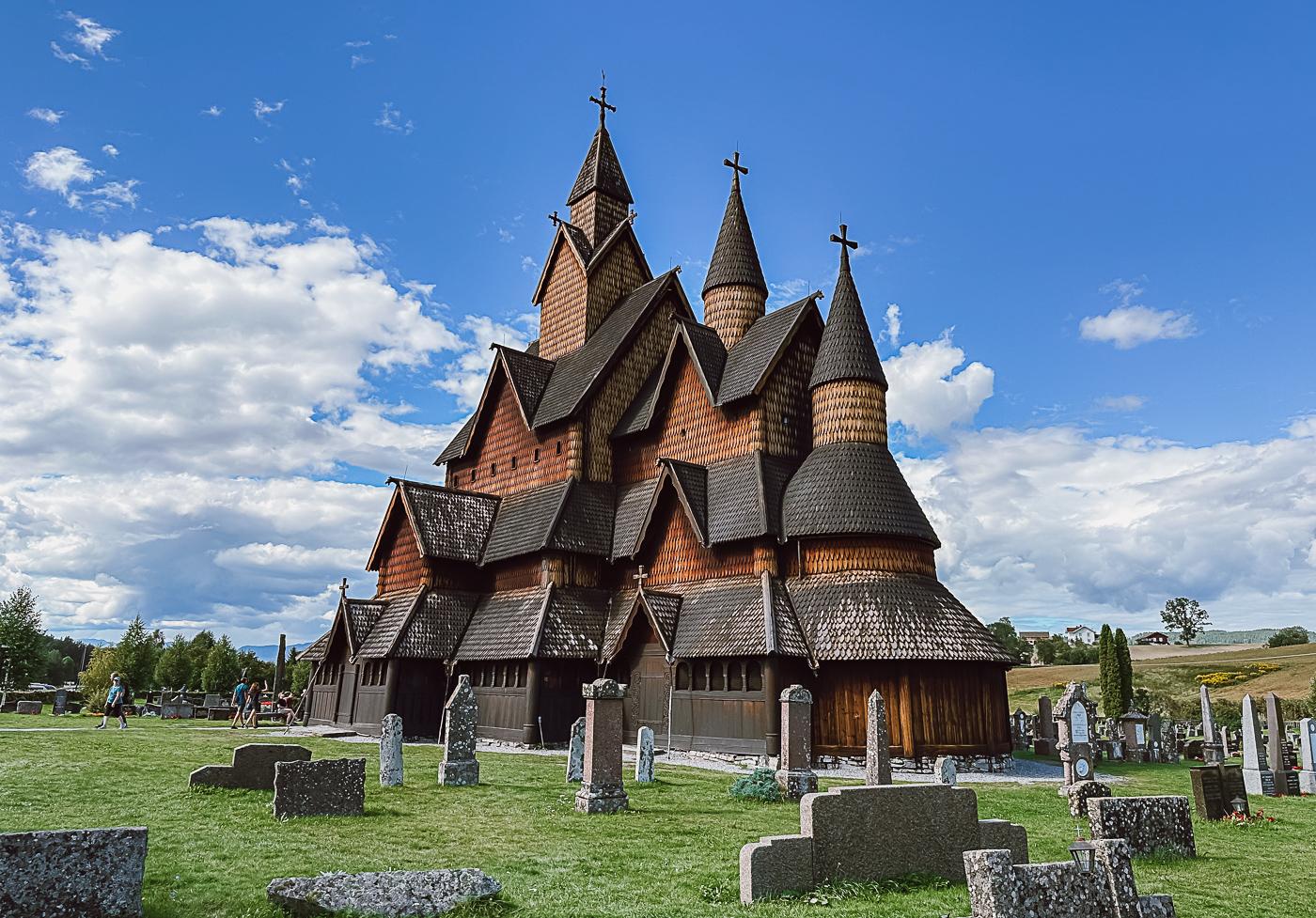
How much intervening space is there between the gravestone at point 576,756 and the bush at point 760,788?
2710 millimetres

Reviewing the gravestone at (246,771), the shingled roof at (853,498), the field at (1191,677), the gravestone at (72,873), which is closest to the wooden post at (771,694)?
the shingled roof at (853,498)

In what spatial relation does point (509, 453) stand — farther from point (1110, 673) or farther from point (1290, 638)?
point (1290, 638)

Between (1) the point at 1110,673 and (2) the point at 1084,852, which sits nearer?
(2) the point at 1084,852

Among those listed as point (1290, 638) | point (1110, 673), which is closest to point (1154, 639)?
point (1290, 638)

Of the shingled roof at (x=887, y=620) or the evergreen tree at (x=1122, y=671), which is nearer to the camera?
the shingled roof at (x=887, y=620)

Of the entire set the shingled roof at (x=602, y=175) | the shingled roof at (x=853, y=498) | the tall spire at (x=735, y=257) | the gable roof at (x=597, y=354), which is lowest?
the shingled roof at (x=853, y=498)

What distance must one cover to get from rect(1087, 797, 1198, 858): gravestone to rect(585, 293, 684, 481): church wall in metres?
21.6

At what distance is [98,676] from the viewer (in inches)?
1881

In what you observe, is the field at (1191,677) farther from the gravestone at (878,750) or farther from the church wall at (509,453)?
the gravestone at (878,750)

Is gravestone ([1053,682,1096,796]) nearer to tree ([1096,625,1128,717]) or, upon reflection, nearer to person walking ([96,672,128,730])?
tree ([1096,625,1128,717])

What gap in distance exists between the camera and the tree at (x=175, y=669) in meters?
56.2

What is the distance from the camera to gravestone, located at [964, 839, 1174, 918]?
17.9 feet

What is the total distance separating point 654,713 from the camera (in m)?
25.1

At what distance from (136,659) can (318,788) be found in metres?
51.6
